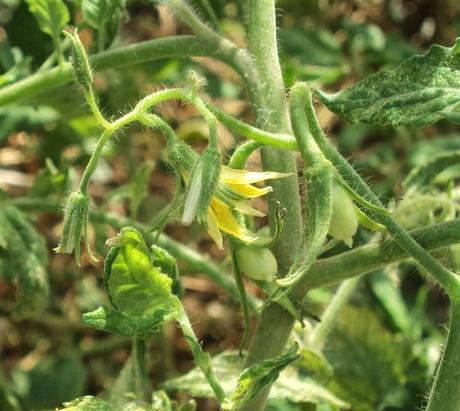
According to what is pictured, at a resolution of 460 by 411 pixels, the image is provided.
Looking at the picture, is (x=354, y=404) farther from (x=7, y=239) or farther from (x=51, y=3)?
(x=51, y=3)

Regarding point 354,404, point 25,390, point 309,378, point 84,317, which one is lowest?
point 25,390

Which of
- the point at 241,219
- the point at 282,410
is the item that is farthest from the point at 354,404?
the point at 241,219

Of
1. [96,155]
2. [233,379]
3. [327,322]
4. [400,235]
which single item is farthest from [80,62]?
[327,322]

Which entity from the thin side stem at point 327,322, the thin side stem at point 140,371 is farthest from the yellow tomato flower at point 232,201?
the thin side stem at point 327,322

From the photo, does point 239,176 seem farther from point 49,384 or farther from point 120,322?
point 49,384

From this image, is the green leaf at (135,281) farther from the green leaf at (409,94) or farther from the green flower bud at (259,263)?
the green leaf at (409,94)

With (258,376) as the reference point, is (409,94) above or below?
above
